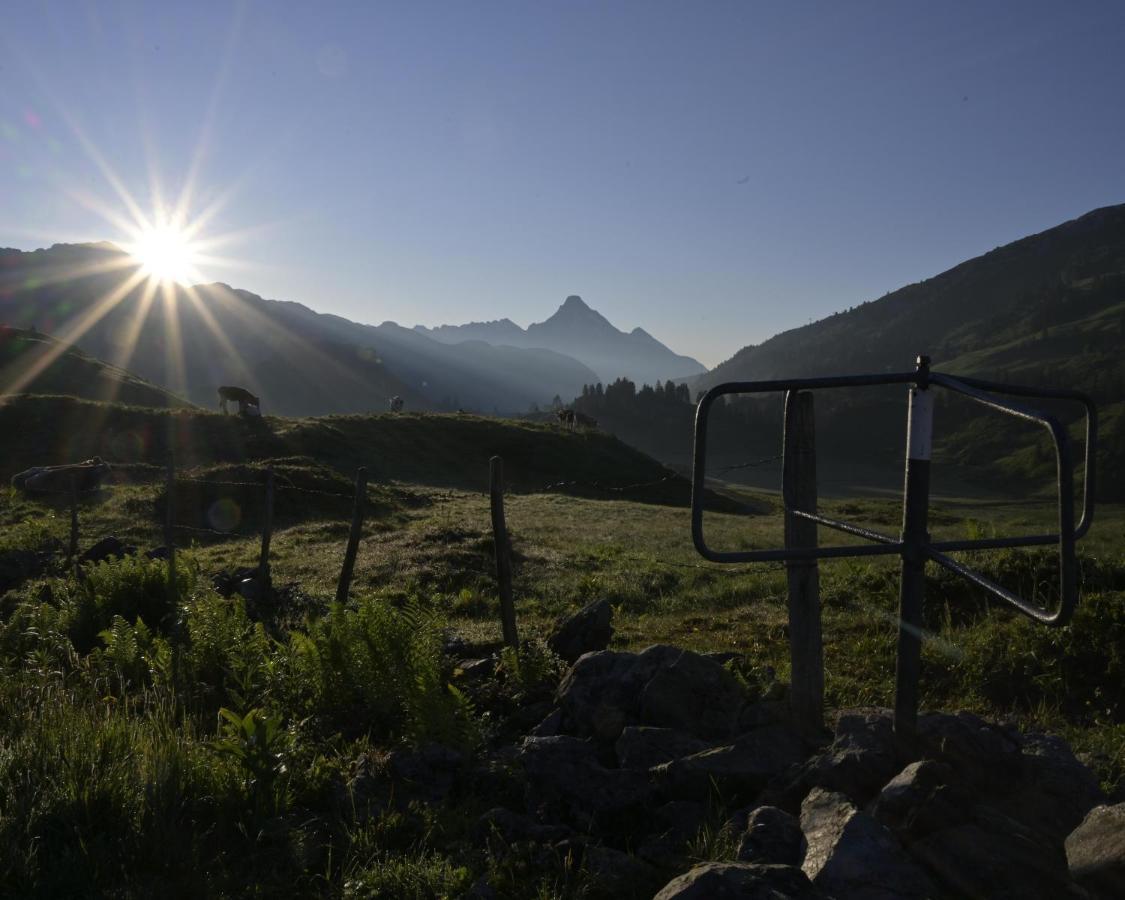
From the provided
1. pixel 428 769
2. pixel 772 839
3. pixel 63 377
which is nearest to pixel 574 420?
pixel 63 377

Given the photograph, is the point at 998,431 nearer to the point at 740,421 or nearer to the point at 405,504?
the point at 740,421

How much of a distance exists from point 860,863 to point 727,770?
118 cm

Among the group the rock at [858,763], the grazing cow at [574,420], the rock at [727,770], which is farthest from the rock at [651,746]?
the grazing cow at [574,420]

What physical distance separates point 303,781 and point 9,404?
42.5 metres

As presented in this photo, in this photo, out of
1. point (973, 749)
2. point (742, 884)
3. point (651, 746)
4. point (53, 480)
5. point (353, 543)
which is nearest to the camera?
point (742, 884)

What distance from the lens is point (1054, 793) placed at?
4207mm

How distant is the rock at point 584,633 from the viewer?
7.49 metres

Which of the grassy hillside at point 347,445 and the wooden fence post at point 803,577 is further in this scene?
the grassy hillside at point 347,445

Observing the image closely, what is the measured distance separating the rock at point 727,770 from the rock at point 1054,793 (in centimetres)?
129

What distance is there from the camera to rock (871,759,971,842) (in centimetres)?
369

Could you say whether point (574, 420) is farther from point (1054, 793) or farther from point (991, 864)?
point (991, 864)

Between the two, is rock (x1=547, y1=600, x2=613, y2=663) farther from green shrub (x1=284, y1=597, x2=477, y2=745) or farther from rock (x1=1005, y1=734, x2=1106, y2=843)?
rock (x1=1005, y1=734, x2=1106, y2=843)

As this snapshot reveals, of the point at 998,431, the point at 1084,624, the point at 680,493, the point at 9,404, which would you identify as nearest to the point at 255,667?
the point at 1084,624

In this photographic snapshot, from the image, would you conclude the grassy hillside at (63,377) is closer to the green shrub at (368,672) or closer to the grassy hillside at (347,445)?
the grassy hillside at (347,445)
